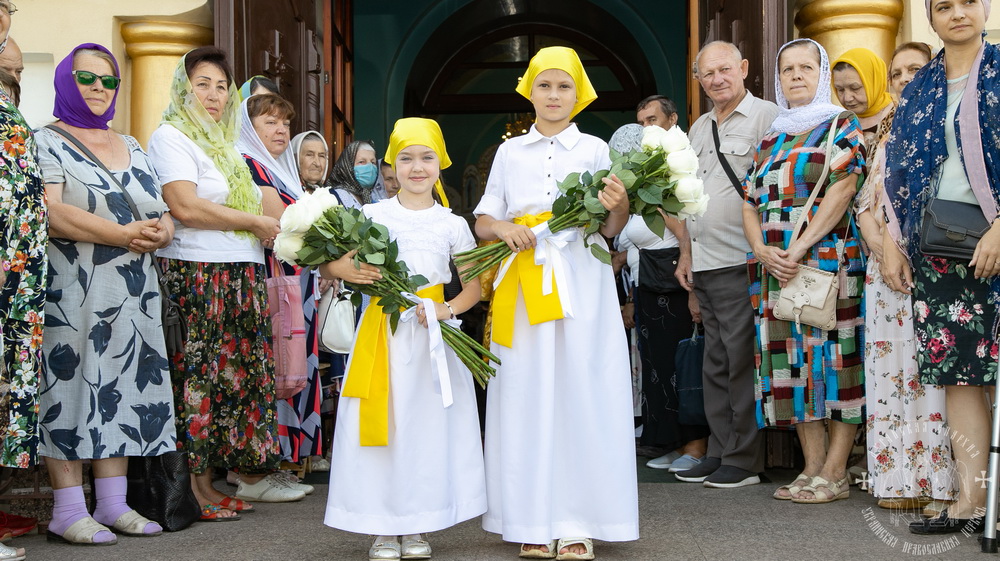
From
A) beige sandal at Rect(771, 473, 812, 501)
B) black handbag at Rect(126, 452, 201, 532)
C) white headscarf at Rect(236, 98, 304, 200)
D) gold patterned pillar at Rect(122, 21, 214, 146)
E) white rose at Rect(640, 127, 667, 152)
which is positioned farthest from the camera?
gold patterned pillar at Rect(122, 21, 214, 146)

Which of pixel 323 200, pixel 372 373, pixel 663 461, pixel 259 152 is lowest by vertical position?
pixel 663 461

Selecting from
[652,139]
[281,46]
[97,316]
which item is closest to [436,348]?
[652,139]

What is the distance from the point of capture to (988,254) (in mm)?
3301

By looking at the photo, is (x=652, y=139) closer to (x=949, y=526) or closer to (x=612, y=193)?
(x=612, y=193)

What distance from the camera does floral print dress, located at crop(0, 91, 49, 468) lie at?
327 cm

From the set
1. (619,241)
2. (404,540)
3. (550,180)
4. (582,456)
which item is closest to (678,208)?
(550,180)

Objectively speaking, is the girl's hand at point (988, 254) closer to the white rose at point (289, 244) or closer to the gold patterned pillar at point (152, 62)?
the white rose at point (289, 244)

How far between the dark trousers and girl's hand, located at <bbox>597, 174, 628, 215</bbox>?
1.67 metres

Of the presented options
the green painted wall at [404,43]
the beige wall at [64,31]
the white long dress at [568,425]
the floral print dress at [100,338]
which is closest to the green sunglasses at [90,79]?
the floral print dress at [100,338]

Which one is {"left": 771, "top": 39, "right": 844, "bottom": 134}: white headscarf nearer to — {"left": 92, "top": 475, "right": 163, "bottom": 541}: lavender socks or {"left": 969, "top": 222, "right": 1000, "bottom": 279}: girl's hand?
{"left": 969, "top": 222, "right": 1000, "bottom": 279}: girl's hand

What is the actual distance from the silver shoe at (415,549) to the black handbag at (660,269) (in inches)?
98.7

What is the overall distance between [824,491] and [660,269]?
5.32 ft

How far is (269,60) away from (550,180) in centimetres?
333

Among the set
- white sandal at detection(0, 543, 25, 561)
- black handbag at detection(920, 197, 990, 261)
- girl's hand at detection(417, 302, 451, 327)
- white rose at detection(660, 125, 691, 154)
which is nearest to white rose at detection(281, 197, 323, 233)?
girl's hand at detection(417, 302, 451, 327)
